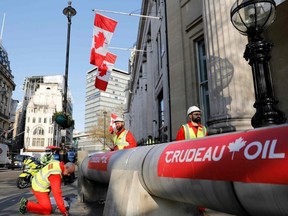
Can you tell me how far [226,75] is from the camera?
7.29 metres

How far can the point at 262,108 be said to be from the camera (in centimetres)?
424

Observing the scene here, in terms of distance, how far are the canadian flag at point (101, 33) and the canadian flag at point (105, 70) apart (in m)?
1.34

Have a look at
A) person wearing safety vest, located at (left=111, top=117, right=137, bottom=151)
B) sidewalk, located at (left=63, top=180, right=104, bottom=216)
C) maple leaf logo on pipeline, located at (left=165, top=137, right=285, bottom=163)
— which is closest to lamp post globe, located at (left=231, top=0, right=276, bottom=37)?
maple leaf logo on pipeline, located at (left=165, top=137, right=285, bottom=163)

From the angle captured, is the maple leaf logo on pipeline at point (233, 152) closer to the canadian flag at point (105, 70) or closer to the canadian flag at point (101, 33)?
the canadian flag at point (101, 33)

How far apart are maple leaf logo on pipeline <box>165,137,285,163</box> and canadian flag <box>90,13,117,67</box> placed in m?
13.1

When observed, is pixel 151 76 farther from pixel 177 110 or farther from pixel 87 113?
pixel 87 113

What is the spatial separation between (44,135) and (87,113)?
77994 mm

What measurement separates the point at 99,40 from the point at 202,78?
22.2 ft

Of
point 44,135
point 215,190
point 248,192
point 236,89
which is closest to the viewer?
point 248,192

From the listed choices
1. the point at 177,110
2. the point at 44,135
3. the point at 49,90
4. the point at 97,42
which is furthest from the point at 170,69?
the point at 49,90

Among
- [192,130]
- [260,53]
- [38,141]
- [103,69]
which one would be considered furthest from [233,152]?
[38,141]

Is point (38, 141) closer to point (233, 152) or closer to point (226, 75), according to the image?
point (226, 75)

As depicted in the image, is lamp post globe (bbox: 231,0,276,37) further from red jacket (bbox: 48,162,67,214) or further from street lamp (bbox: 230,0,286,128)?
red jacket (bbox: 48,162,67,214)

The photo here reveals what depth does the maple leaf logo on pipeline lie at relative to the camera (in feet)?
5.61
